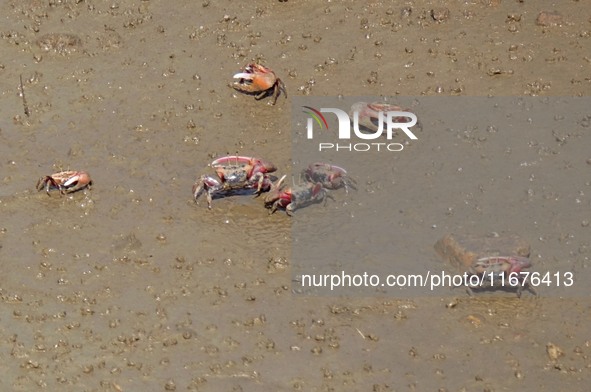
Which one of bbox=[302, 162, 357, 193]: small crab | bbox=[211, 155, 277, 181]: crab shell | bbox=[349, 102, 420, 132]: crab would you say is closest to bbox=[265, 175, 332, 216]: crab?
bbox=[302, 162, 357, 193]: small crab

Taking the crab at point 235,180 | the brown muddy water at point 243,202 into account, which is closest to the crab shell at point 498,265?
the brown muddy water at point 243,202

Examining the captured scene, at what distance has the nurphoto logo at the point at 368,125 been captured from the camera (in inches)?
482

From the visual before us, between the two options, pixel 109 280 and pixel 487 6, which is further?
pixel 487 6

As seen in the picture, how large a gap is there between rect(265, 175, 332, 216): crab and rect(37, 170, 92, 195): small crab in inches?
62.8

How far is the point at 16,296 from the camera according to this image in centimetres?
1062

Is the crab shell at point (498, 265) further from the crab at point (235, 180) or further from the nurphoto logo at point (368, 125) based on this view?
the crab at point (235, 180)

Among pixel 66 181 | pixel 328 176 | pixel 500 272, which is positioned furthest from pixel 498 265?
pixel 66 181

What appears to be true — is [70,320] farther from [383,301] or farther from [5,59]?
[5,59]

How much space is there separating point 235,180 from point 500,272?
2.41m

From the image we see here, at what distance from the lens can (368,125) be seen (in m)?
12.4

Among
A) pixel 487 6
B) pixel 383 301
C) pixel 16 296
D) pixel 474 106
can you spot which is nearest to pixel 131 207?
pixel 16 296

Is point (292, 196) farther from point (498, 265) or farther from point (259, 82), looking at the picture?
point (498, 265)

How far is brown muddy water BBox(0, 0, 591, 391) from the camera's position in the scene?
9992 millimetres

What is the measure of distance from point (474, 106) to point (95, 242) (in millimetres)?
3814
